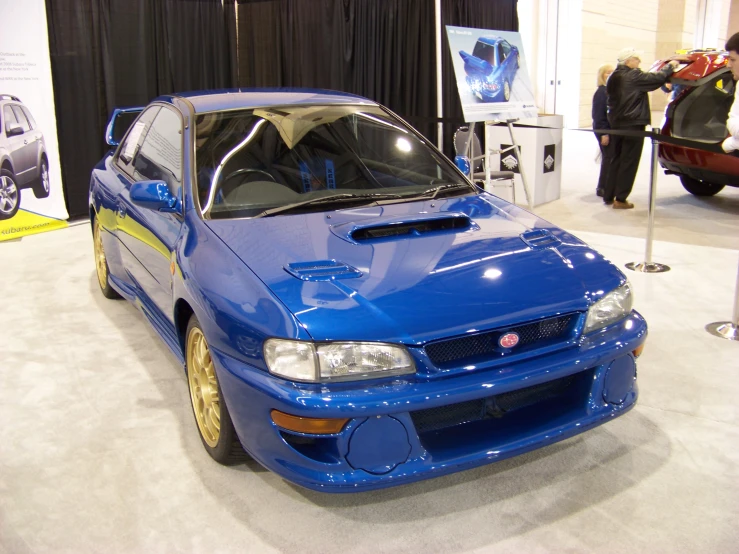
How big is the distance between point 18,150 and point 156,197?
398 cm

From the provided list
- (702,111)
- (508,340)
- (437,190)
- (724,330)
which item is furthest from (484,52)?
(508,340)

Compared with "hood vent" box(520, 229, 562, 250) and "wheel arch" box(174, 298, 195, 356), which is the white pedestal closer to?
"hood vent" box(520, 229, 562, 250)

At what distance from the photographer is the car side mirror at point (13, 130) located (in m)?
5.93

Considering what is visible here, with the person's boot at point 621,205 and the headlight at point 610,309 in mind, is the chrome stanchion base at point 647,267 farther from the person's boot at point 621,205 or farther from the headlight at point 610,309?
the headlight at point 610,309

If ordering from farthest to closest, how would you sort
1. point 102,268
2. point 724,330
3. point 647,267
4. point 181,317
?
point 647,267 → point 102,268 → point 724,330 → point 181,317

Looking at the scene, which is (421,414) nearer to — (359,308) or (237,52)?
(359,308)

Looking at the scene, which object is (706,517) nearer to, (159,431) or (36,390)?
(159,431)

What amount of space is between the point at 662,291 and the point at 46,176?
524 cm

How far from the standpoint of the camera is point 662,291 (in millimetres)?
4434

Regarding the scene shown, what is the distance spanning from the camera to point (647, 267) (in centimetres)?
489

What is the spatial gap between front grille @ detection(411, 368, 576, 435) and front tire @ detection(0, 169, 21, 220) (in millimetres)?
5195

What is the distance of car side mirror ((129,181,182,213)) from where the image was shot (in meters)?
2.79

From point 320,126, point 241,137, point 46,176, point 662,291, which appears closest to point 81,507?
point 241,137

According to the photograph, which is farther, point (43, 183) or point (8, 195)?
point (43, 183)
